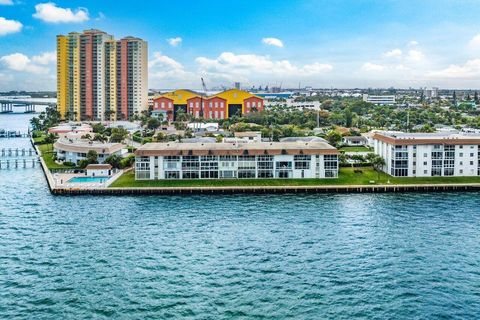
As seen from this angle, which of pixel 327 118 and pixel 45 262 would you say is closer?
pixel 45 262

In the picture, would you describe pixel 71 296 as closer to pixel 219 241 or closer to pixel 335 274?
pixel 219 241

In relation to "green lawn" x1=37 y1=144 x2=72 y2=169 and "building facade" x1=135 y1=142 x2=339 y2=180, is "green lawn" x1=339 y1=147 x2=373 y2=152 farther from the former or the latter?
"green lawn" x1=37 y1=144 x2=72 y2=169

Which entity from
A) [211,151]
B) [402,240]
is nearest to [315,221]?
[402,240]

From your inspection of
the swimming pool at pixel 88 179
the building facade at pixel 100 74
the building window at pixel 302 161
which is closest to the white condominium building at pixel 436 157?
the building window at pixel 302 161

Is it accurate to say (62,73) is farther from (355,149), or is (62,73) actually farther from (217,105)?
(355,149)

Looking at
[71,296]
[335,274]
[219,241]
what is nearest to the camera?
[71,296]

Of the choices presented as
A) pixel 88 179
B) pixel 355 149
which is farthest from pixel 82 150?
pixel 355 149

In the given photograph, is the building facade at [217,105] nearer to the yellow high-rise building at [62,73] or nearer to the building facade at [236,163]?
the yellow high-rise building at [62,73]
